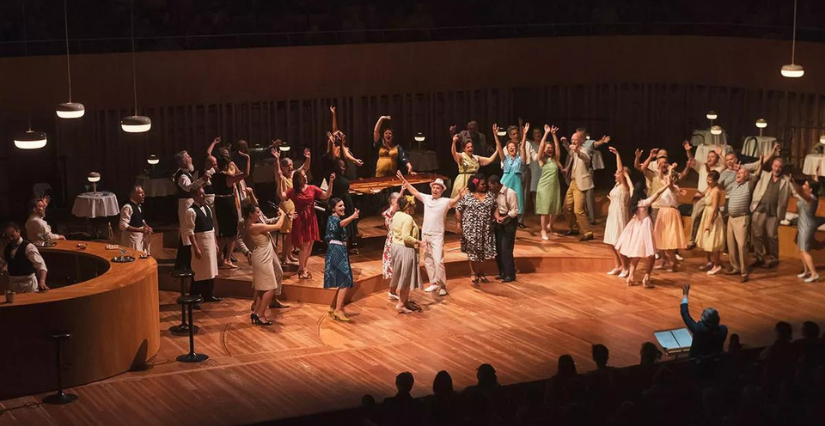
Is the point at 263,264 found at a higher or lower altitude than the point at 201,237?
lower

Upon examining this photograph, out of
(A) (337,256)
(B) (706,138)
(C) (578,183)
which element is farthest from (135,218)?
(B) (706,138)

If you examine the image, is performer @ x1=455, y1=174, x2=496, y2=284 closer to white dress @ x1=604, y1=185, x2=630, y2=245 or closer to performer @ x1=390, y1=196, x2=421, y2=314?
performer @ x1=390, y1=196, x2=421, y2=314

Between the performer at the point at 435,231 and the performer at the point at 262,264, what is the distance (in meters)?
1.63

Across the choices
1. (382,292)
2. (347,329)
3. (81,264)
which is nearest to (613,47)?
(382,292)

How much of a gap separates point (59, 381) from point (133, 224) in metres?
2.98

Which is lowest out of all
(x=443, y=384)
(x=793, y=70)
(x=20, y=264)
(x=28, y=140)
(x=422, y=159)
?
(x=443, y=384)

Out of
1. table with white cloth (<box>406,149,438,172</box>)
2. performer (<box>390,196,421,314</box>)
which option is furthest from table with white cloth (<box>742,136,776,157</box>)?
performer (<box>390,196,421,314</box>)

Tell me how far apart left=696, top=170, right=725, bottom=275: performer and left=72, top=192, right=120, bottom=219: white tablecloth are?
22.5 ft

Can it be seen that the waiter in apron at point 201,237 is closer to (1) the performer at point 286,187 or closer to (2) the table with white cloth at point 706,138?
(1) the performer at point 286,187

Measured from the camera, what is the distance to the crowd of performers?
12594 millimetres

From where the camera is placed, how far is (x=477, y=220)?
1379 centimetres

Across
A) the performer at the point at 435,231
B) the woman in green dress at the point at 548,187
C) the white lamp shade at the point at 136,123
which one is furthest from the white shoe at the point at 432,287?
the white lamp shade at the point at 136,123

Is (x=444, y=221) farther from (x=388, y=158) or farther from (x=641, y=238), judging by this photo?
(x=388, y=158)

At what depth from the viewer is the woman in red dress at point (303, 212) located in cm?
1355
